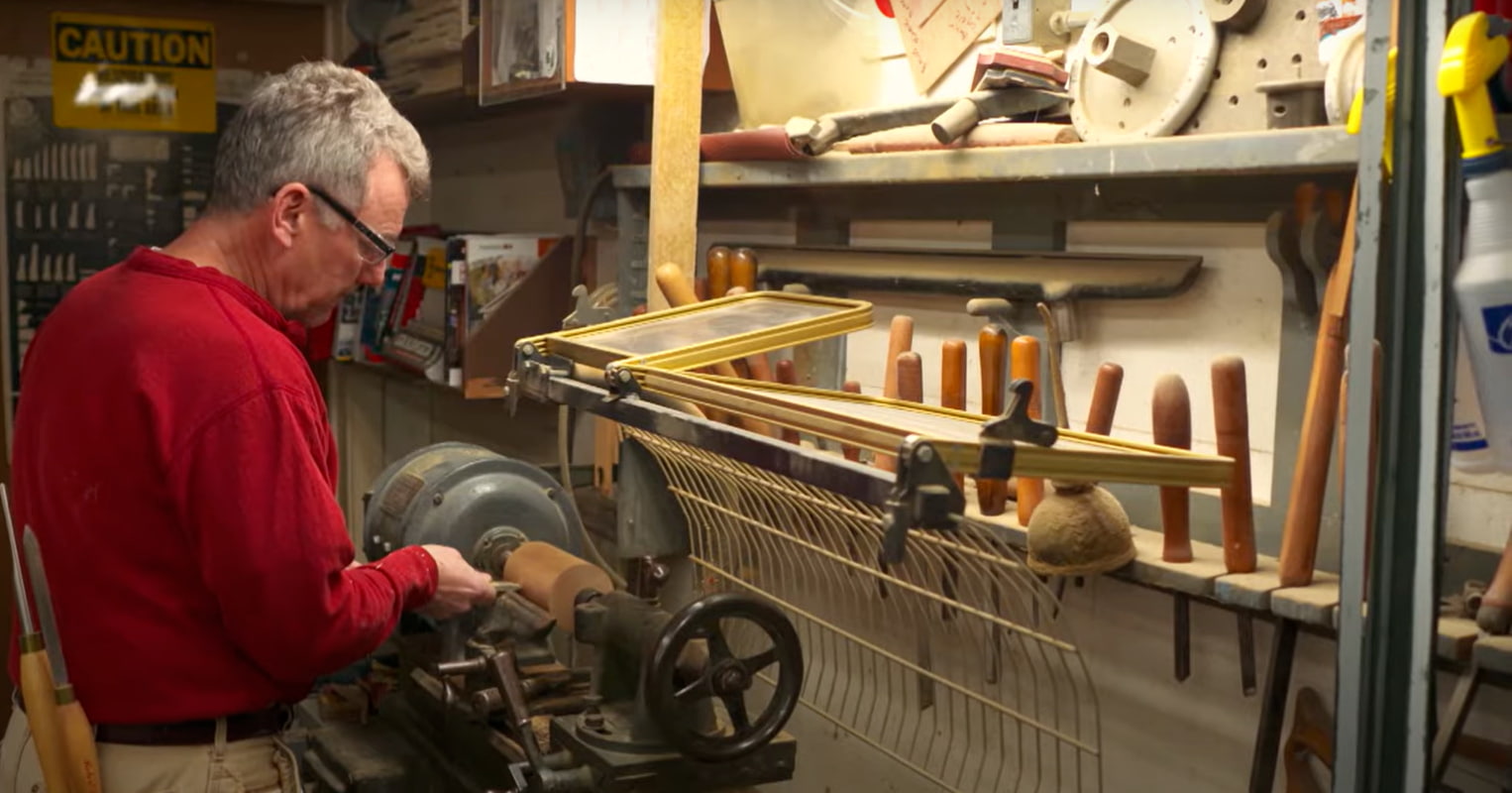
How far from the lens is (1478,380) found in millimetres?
1358

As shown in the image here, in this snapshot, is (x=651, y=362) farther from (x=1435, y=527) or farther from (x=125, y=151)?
(x=125, y=151)

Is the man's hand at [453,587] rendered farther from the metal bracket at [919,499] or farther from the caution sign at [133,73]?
the caution sign at [133,73]

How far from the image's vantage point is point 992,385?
194 centimetres

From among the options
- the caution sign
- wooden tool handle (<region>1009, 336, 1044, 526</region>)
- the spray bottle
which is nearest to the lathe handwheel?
wooden tool handle (<region>1009, 336, 1044, 526</region>)

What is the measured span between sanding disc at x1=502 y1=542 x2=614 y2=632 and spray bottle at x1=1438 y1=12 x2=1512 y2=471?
1.27 meters

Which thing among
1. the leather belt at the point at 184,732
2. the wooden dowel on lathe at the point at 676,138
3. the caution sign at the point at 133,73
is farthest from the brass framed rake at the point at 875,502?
the caution sign at the point at 133,73

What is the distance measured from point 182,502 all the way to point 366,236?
44 cm

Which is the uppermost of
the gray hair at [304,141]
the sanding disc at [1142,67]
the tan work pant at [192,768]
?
the sanding disc at [1142,67]

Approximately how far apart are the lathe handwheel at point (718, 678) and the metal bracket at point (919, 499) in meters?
0.49

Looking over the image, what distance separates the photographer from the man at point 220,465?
1697 millimetres

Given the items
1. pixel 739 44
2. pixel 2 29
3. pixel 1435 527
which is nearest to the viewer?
pixel 1435 527

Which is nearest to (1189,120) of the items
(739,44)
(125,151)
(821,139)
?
(821,139)

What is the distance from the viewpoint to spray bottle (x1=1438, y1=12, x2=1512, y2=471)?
1.19m

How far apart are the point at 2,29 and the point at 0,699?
208 centimetres
